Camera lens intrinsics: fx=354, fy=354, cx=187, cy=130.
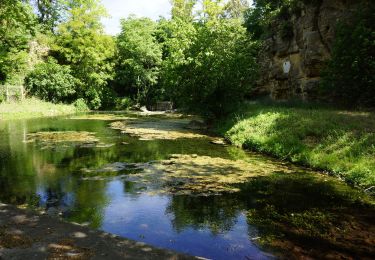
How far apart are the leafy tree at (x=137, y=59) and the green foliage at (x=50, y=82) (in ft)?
28.1

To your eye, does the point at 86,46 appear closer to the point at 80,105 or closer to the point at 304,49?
the point at 80,105

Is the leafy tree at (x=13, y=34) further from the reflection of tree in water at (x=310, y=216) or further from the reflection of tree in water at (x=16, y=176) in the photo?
the reflection of tree in water at (x=310, y=216)

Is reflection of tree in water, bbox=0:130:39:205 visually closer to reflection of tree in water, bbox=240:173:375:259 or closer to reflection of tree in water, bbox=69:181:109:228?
reflection of tree in water, bbox=69:181:109:228

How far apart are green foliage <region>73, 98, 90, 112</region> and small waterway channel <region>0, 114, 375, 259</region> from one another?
30.3 metres

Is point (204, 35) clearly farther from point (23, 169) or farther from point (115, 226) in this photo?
point (115, 226)

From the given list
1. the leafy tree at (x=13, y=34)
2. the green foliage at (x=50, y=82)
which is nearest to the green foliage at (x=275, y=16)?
the leafy tree at (x=13, y=34)

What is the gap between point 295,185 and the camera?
10125 mm

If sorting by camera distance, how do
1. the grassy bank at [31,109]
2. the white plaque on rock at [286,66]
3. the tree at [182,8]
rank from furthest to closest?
the tree at [182,8] → the grassy bank at [31,109] → the white plaque on rock at [286,66]

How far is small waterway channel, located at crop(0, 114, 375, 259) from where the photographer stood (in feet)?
20.8

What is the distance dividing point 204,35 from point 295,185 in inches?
647

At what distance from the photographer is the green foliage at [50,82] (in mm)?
40500

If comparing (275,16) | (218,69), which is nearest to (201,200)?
(218,69)

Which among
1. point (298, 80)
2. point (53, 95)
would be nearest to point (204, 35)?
point (298, 80)

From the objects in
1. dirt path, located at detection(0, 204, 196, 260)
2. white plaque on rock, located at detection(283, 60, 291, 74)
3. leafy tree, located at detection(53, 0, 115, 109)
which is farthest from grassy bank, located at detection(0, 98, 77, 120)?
dirt path, located at detection(0, 204, 196, 260)
